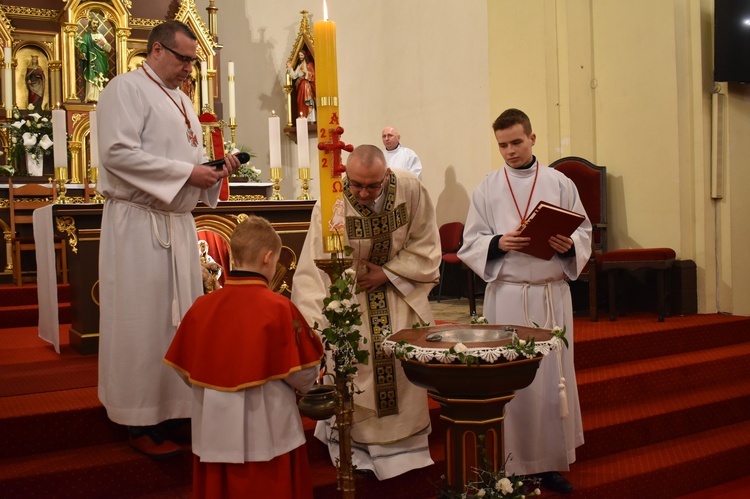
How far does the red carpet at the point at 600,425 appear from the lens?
350cm

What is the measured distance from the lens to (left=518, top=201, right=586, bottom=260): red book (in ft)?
11.7

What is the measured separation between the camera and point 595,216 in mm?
7492

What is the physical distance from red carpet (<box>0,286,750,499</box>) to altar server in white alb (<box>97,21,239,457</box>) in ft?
0.93

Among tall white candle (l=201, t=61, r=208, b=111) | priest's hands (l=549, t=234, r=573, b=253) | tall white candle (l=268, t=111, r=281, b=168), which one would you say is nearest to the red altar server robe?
priest's hands (l=549, t=234, r=573, b=253)

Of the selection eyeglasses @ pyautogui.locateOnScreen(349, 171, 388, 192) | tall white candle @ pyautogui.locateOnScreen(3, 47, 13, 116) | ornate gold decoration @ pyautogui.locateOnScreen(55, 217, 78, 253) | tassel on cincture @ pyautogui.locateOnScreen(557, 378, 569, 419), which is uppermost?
tall white candle @ pyautogui.locateOnScreen(3, 47, 13, 116)

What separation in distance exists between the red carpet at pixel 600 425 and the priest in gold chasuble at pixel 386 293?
165 mm

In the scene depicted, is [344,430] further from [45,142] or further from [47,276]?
[45,142]

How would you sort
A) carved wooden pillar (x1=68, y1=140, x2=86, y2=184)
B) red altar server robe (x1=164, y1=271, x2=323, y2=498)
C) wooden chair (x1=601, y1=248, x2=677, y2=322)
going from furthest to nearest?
carved wooden pillar (x1=68, y1=140, x2=86, y2=184) < wooden chair (x1=601, y1=248, x2=677, y2=322) < red altar server robe (x1=164, y1=271, x2=323, y2=498)

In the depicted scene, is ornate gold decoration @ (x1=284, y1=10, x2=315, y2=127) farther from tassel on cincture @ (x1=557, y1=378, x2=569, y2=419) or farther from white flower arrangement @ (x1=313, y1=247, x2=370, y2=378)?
white flower arrangement @ (x1=313, y1=247, x2=370, y2=378)

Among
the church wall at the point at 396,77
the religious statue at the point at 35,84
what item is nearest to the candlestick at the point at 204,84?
the church wall at the point at 396,77

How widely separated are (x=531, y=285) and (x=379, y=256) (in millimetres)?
799

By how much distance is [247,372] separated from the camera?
9.07ft

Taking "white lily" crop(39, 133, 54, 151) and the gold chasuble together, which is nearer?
the gold chasuble

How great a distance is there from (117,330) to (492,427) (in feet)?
5.46
